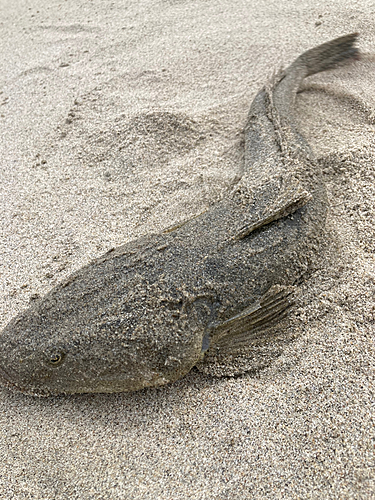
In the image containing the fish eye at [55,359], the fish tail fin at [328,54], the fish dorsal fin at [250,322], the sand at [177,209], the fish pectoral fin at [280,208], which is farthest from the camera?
the fish tail fin at [328,54]

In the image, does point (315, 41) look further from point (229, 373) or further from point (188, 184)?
point (229, 373)

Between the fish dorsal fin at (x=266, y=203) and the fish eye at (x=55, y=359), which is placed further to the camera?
the fish dorsal fin at (x=266, y=203)

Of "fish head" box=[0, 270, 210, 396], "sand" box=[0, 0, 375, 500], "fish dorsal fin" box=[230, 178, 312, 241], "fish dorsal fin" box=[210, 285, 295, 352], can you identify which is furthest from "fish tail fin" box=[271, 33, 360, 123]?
"fish head" box=[0, 270, 210, 396]

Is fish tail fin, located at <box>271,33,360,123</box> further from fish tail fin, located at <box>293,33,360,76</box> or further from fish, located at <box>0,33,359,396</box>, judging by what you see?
fish, located at <box>0,33,359,396</box>

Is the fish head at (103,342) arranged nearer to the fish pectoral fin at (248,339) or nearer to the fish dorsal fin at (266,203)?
the fish pectoral fin at (248,339)

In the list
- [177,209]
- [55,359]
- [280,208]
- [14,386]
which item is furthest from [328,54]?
[14,386]

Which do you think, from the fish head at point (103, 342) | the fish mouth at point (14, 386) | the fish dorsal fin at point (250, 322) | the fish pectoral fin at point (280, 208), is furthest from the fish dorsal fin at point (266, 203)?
the fish mouth at point (14, 386)

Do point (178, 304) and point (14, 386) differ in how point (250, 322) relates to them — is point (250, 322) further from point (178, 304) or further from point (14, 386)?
point (14, 386)
